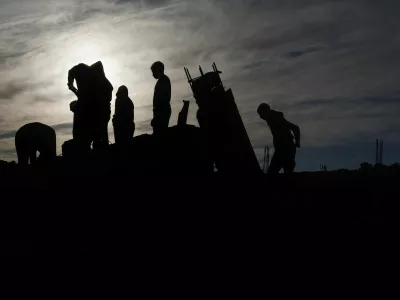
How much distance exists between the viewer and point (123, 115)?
33.9ft

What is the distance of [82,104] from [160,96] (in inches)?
53.7

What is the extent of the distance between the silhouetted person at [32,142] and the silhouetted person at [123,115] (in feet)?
5.26

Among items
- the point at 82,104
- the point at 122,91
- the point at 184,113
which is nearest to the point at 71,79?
the point at 82,104

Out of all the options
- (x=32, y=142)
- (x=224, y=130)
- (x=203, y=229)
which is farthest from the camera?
(x=32, y=142)

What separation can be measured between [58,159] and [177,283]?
4.71 m

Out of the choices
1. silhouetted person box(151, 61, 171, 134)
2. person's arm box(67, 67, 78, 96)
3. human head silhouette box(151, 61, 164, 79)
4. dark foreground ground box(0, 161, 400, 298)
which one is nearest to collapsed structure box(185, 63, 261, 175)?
silhouetted person box(151, 61, 171, 134)

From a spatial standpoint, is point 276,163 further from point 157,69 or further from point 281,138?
point 157,69

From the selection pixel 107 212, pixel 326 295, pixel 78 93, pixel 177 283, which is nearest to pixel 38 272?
pixel 177 283

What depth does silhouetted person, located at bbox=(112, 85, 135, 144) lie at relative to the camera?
1034 cm

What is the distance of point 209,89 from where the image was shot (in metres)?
9.45

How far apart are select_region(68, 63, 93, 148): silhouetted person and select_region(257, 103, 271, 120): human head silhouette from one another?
9.84 ft

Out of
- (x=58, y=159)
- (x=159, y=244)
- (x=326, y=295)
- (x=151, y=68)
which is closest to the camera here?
(x=326, y=295)

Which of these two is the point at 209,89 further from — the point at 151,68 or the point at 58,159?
the point at 58,159

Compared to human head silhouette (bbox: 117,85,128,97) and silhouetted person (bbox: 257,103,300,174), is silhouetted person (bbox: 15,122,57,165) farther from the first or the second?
silhouetted person (bbox: 257,103,300,174)
